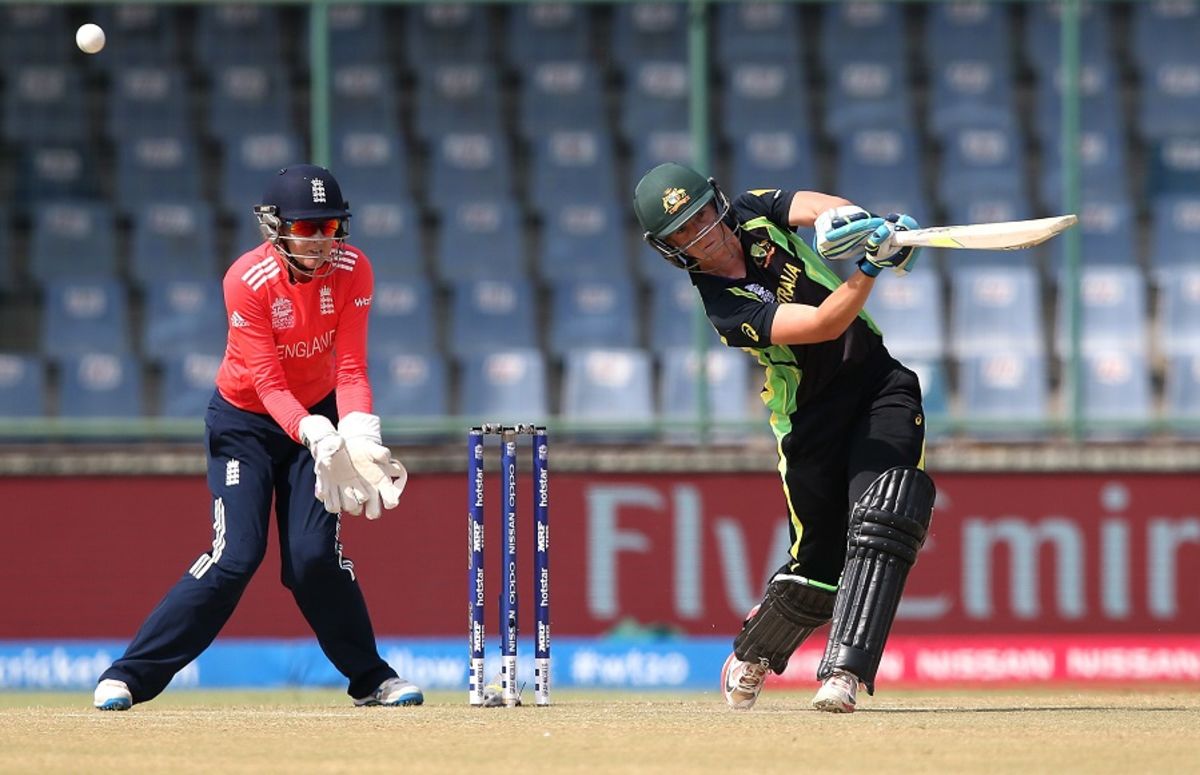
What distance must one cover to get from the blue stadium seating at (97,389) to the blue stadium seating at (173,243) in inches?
23.6

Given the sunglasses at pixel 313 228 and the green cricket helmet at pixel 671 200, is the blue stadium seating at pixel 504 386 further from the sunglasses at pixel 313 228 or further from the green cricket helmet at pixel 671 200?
the green cricket helmet at pixel 671 200

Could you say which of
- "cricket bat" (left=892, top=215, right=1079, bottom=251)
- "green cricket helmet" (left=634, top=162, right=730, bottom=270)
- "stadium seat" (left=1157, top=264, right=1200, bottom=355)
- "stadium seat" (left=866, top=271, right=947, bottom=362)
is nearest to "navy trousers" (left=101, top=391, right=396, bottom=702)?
"green cricket helmet" (left=634, top=162, right=730, bottom=270)

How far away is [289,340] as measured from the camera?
684 centimetres

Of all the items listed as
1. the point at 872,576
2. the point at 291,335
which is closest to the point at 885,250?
the point at 872,576

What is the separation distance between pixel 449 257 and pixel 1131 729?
6490mm

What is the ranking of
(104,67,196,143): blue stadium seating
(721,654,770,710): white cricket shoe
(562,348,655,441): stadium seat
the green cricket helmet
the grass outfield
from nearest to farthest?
the grass outfield, the green cricket helmet, (721,654,770,710): white cricket shoe, (562,348,655,441): stadium seat, (104,67,196,143): blue stadium seating

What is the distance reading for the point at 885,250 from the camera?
20.2ft

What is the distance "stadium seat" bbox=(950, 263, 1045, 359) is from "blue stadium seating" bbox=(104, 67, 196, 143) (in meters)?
4.42

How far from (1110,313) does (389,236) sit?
3.93 meters

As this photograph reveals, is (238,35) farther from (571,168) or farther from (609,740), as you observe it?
(609,740)

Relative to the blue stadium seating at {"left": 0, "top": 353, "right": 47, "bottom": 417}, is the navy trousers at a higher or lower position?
lower

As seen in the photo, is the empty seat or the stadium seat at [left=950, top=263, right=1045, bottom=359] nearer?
the empty seat

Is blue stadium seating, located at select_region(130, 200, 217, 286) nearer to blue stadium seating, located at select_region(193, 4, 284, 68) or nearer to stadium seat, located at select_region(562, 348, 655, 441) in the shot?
blue stadium seating, located at select_region(193, 4, 284, 68)

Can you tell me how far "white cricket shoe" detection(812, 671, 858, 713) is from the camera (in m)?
6.39
